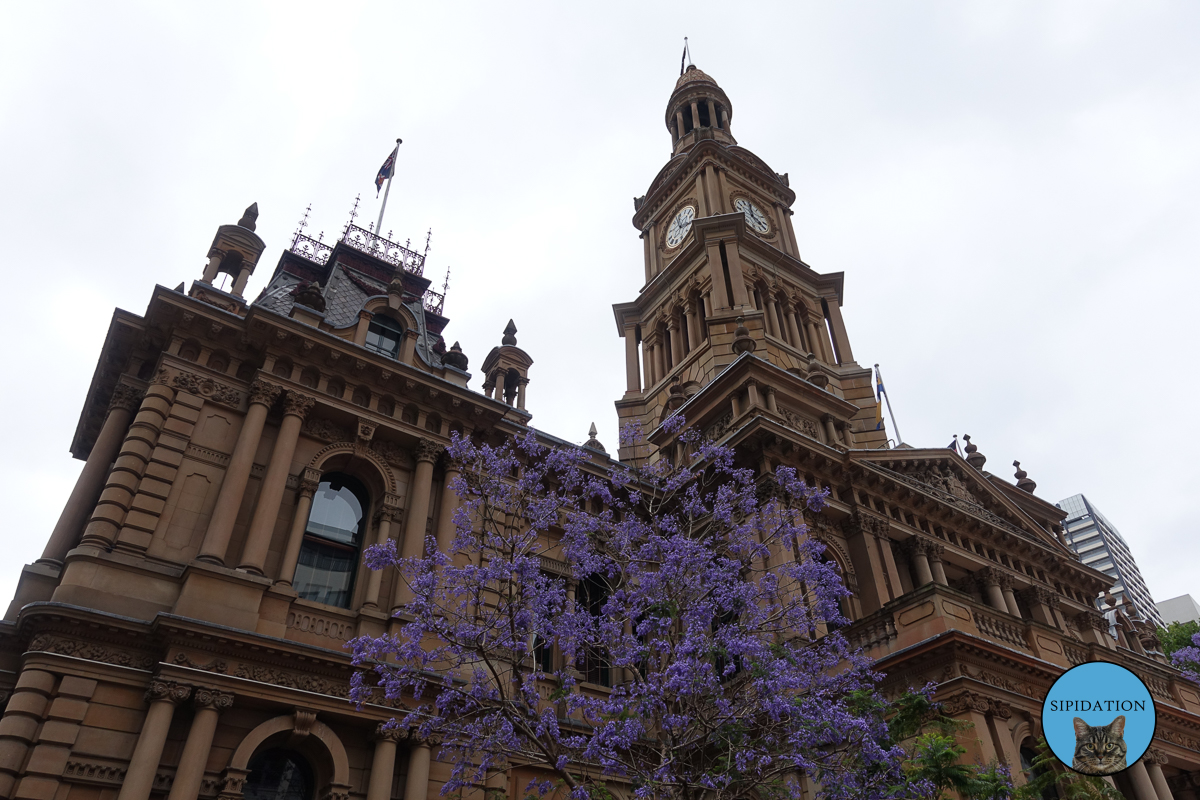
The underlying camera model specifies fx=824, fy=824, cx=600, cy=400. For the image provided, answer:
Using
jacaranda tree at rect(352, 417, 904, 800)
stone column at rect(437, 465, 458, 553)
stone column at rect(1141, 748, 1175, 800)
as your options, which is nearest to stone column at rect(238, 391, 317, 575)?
jacaranda tree at rect(352, 417, 904, 800)

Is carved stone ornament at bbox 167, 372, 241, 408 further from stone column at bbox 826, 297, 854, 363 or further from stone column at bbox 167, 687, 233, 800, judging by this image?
Result: stone column at bbox 826, 297, 854, 363

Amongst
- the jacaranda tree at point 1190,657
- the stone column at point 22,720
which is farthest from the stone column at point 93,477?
the jacaranda tree at point 1190,657

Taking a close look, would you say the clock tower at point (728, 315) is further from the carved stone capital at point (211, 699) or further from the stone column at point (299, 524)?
the carved stone capital at point (211, 699)

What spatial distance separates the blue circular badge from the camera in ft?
19.0

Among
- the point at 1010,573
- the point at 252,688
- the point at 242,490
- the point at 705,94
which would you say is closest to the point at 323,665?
the point at 252,688

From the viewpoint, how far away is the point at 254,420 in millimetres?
18516

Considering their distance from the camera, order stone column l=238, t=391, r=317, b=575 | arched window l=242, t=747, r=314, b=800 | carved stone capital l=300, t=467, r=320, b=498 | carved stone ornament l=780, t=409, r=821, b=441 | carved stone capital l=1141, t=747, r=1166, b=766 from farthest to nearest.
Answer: carved stone ornament l=780, t=409, r=821, b=441 < carved stone capital l=1141, t=747, r=1166, b=766 < carved stone capital l=300, t=467, r=320, b=498 < stone column l=238, t=391, r=317, b=575 < arched window l=242, t=747, r=314, b=800

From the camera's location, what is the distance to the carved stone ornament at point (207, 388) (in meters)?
18.5

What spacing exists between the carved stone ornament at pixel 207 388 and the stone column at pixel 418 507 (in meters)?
4.41

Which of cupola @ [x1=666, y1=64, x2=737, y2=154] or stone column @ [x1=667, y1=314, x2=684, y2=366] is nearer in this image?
stone column @ [x1=667, y1=314, x2=684, y2=366]

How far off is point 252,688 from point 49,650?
11.0ft

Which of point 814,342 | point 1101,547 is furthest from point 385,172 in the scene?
point 1101,547

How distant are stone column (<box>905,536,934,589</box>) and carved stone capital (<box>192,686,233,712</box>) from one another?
20.4 m

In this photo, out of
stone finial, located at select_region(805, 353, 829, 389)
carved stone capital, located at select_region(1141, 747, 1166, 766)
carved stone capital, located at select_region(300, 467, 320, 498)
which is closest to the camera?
carved stone capital, located at select_region(300, 467, 320, 498)
